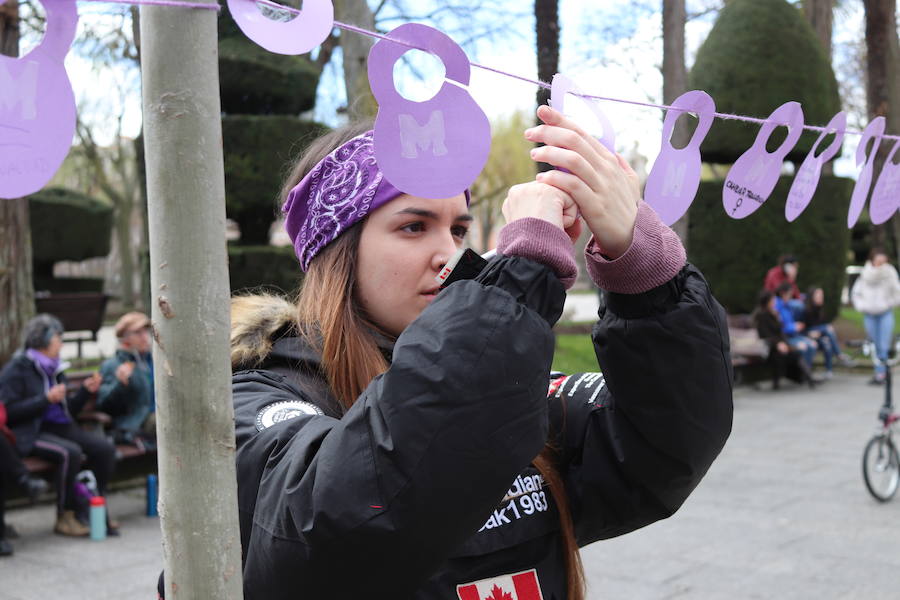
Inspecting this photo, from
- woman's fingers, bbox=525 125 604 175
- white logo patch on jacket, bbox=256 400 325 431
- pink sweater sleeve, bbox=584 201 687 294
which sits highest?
woman's fingers, bbox=525 125 604 175

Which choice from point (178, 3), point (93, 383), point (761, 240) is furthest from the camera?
point (761, 240)

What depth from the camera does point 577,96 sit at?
1645 mm

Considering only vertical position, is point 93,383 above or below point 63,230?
below

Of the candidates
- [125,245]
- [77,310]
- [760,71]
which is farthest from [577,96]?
[125,245]

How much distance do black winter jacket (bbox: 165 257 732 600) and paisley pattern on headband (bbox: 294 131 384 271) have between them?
11.0 inches

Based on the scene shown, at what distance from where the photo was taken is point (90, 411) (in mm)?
6793

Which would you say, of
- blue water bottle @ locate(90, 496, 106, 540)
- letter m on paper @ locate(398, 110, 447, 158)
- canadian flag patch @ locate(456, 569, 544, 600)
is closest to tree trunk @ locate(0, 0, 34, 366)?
blue water bottle @ locate(90, 496, 106, 540)

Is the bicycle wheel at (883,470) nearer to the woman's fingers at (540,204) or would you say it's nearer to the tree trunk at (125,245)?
the woman's fingers at (540,204)

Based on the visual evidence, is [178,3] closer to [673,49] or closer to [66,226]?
[673,49]

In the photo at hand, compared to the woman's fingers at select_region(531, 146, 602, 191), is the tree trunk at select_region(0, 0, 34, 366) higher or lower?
lower

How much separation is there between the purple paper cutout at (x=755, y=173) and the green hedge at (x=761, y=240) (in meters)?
12.3

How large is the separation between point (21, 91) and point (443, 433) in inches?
24.3

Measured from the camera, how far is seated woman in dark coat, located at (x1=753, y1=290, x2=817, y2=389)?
12.5m

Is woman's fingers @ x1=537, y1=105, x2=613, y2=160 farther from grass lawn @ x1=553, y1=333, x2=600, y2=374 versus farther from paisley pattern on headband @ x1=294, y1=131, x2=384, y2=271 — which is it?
grass lawn @ x1=553, y1=333, x2=600, y2=374
